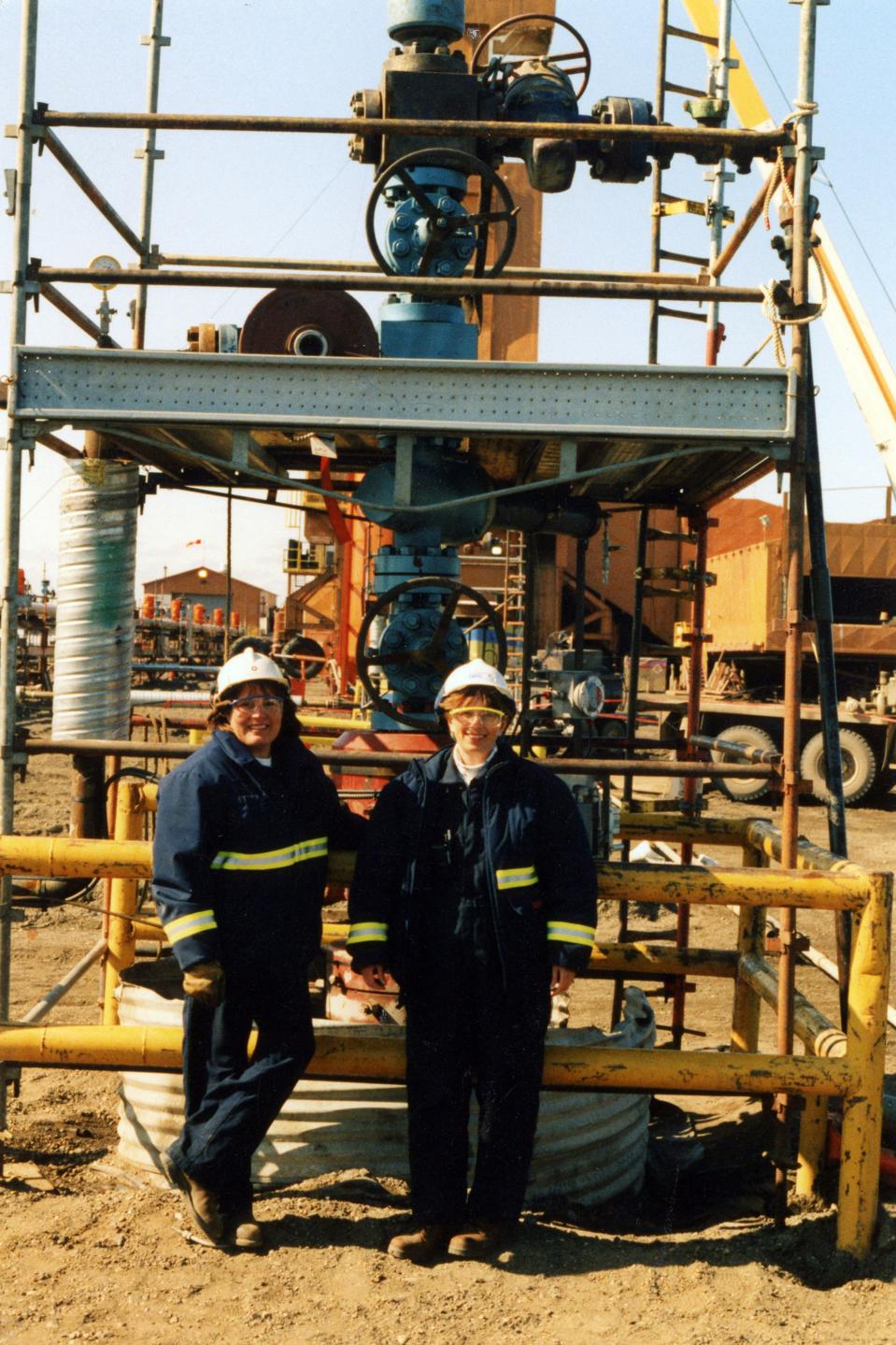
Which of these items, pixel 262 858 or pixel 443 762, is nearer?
pixel 262 858

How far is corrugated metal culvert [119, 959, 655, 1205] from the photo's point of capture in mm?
4285

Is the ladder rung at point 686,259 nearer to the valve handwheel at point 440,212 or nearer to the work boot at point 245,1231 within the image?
the valve handwheel at point 440,212

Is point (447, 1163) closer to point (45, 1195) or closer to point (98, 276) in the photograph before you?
point (45, 1195)

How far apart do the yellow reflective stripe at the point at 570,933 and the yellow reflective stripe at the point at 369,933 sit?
1.60 feet

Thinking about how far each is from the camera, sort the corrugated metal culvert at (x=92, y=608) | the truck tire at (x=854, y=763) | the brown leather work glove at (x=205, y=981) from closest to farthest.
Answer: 1. the brown leather work glove at (x=205, y=981)
2. the corrugated metal culvert at (x=92, y=608)
3. the truck tire at (x=854, y=763)

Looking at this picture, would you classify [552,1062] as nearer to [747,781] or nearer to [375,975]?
[375,975]

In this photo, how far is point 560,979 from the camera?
3670mm

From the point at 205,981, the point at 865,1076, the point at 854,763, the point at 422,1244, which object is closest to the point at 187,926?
the point at 205,981

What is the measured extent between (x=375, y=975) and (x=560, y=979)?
1.76 feet

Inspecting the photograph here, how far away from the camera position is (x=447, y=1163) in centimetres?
373

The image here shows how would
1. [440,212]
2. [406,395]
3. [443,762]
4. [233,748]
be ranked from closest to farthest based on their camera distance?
[233,748], [443,762], [406,395], [440,212]

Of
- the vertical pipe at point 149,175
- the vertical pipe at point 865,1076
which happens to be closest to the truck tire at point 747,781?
the vertical pipe at point 149,175

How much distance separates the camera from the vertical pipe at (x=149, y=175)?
6.22 m

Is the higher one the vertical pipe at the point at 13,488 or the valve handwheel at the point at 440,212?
the valve handwheel at the point at 440,212
